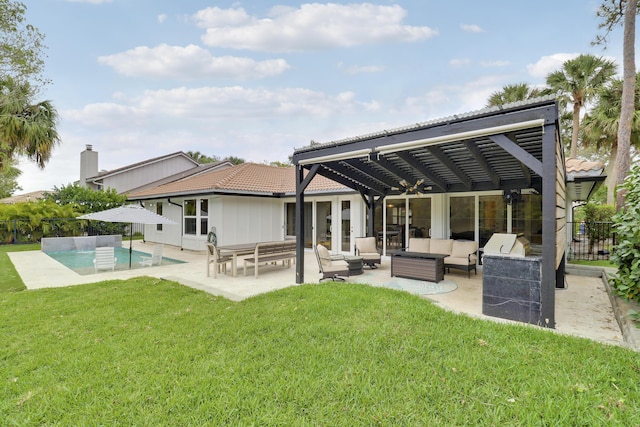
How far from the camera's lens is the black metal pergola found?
3967 millimetres

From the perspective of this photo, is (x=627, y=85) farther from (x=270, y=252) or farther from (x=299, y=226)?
(x=270, y=252)

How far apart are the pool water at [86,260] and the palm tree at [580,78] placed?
21.9 m

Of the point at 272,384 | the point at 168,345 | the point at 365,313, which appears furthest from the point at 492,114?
the point at 168,345

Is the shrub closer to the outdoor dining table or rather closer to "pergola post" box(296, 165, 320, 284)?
"pergola post" box(296, 165, 320, 284)

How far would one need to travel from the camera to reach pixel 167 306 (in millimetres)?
5473

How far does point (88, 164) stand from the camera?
2484 centimetres

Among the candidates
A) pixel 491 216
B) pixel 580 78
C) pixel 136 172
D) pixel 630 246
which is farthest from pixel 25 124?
pixel 580 78

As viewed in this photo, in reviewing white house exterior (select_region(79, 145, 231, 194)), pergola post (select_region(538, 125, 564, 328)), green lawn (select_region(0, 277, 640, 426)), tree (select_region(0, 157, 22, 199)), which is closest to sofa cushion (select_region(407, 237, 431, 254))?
green lawn (select_region(0, 277, 640, 426))

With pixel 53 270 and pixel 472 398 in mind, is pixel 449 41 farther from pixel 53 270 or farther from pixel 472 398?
pixel 53 270

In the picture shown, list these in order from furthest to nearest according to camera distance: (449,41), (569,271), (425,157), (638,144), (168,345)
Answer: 1. (638,144)
2. (449,41)
3. (569,271)
4. (425,157)
5. (168,345)

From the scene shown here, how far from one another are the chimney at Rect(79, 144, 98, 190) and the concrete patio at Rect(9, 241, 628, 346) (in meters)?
15.3

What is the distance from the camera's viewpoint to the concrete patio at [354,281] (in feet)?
14.9

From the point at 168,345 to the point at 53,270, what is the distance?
8294 mm

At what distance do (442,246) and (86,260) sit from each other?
42.4 ft
